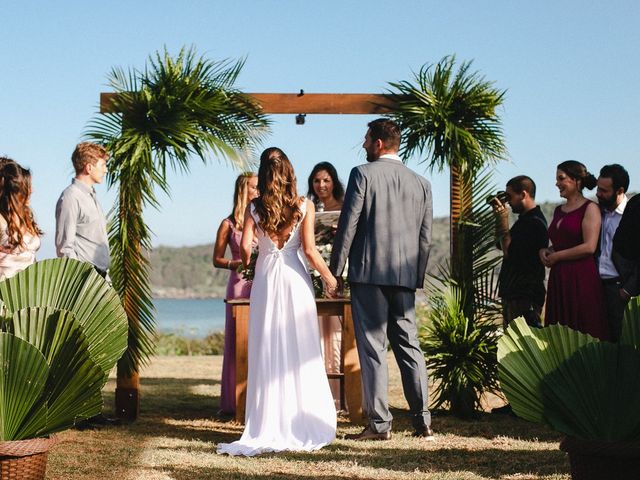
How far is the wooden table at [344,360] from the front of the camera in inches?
263

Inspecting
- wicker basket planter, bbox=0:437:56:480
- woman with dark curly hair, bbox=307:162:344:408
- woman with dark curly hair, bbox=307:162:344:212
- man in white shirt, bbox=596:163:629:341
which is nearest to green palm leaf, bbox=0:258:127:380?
wicker basket planter, bbox=0:437:56:480

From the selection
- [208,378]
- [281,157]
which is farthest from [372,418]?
[208,378]

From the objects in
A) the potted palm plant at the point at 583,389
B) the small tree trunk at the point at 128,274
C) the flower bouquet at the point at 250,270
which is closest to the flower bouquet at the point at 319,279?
the flower bouquet at the point at 250,270

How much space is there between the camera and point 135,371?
726 centimetres

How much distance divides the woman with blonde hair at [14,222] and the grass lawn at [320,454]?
124 cm

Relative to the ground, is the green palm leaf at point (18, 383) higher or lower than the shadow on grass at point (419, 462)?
higher

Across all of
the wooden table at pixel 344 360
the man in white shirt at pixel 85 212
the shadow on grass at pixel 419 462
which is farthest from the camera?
the wooden table at pixel 344 360

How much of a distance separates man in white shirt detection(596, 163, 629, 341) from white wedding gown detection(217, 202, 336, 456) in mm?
2139

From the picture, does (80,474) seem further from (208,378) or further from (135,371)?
(208,378)

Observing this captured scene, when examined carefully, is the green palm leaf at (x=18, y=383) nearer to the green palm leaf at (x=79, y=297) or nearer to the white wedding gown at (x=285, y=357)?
the green palm leaf at (x=79, y=297)

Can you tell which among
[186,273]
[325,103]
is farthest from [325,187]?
[186,273]

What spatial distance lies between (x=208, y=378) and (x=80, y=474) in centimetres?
601

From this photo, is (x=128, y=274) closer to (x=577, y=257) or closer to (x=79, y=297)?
(x=79, y=297)

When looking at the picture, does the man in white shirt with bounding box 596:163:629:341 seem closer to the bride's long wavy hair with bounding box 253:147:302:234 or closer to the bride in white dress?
the bride in white dress
